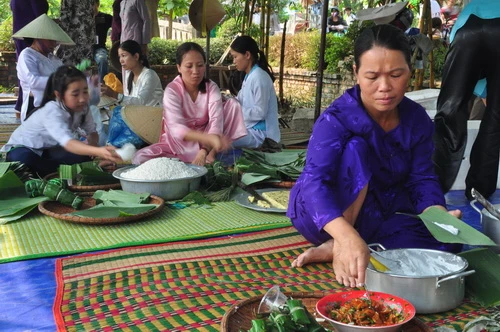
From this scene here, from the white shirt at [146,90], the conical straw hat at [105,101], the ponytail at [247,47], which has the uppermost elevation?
the ponytail at [247,47]

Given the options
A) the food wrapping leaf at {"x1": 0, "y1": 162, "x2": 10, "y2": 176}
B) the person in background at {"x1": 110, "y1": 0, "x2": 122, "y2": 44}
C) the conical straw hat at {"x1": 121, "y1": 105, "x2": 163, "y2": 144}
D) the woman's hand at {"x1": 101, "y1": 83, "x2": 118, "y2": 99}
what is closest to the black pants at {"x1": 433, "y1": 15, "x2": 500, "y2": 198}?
the conical straw hat at {"x1": 121, "y1": 105, "x2": 163, "y2": 144}

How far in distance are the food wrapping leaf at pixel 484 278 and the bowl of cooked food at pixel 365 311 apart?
0.48 meters

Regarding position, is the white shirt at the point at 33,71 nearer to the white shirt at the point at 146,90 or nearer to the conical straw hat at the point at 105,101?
the conical straw hat at the point at 105,101

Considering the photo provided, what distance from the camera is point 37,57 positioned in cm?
497

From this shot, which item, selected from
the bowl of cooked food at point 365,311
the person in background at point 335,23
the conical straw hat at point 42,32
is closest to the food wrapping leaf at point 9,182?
the conical straw hat at point 42,32

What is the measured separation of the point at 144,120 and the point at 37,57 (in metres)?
1.42

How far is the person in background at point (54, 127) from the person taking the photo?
3561mm

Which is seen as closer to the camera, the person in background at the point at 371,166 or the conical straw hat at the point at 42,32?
the person in background at the point at 371,166

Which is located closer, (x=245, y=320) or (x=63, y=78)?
(x=245, y=320)

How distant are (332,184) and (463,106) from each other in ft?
4.83

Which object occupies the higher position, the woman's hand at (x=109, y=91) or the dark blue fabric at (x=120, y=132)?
the woman's hand at (x=109, y=91)

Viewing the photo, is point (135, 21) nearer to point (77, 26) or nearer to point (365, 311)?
point (77, 26)

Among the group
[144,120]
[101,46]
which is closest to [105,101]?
[144,120]

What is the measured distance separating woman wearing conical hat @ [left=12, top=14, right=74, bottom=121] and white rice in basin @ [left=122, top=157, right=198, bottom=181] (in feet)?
6.58
